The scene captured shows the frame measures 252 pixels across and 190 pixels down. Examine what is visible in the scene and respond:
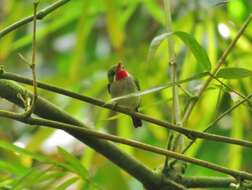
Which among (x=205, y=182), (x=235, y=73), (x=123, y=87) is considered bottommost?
(x=205, y=182)

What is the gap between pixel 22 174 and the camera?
1357 mm

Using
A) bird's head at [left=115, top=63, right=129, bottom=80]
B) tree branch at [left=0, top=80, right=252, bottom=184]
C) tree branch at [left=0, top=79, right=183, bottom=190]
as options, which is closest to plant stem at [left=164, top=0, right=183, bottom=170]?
tree branch at [left=0, top=79, right=183, bottom=190]

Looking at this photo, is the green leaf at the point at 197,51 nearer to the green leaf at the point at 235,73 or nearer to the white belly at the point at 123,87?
the green leaf at the point at 235,73

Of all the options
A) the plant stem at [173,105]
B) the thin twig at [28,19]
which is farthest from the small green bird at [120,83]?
the thin twig at [28,19]

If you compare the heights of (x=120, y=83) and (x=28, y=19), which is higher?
(x=28, y=19)

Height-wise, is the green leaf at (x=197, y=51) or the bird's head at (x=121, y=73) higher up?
the green leaf at (x=197, y=51)

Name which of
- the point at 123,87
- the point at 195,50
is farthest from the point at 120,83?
the point at 195,50

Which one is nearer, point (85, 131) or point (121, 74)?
point (85, 131)

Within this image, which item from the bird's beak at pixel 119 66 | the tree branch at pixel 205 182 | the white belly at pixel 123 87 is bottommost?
the tree branch at pixel 205 182

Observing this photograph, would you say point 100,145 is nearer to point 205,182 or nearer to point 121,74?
point 205,182

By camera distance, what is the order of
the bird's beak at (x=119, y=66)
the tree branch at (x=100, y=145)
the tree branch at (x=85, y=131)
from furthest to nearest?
the bird's beak at (x=119, y=66) < the tree branch at (x=100, y=145) < the tree branch at (x=85, y=131)

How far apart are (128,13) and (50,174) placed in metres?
0.71

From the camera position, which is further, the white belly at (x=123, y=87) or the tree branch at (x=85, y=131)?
the white belly at (x=123, y=87)

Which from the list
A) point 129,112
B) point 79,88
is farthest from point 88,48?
point 129,112
